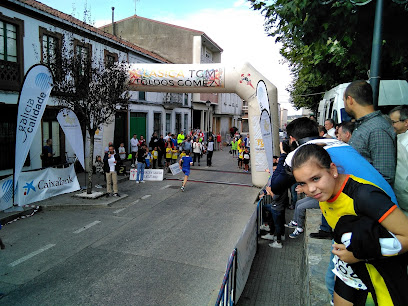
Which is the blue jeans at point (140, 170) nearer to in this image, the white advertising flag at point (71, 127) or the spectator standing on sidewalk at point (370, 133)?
the white advertising flag at point (71, 127)

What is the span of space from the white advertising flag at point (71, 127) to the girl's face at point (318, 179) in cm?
992

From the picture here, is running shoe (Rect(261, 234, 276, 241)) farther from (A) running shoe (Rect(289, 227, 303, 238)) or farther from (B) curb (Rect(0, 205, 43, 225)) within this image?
(B) curb (Rect(0, 205, 43, 225))

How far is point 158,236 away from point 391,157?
553cm

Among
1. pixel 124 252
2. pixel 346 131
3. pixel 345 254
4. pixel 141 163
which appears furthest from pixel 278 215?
pixel 141 163

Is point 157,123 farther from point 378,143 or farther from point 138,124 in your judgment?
point 378,143

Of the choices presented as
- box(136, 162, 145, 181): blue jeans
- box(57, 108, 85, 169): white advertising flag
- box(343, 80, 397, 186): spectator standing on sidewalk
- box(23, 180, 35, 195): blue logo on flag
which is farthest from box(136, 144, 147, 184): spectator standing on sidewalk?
box(343, 80, 397, 186): spectator standing on sidewalk

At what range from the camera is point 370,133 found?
10.0ft

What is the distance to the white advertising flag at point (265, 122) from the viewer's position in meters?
9.78

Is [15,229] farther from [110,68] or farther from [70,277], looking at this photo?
[110,68]

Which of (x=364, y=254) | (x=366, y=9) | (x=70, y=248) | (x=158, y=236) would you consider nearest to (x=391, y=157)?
(x=364, y=254)

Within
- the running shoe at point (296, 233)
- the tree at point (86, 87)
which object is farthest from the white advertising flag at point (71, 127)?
the running shoe at point (296, 233)

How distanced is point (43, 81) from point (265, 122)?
689 centimetres

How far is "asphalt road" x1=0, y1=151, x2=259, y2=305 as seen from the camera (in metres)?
4.76

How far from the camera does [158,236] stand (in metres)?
7.21
